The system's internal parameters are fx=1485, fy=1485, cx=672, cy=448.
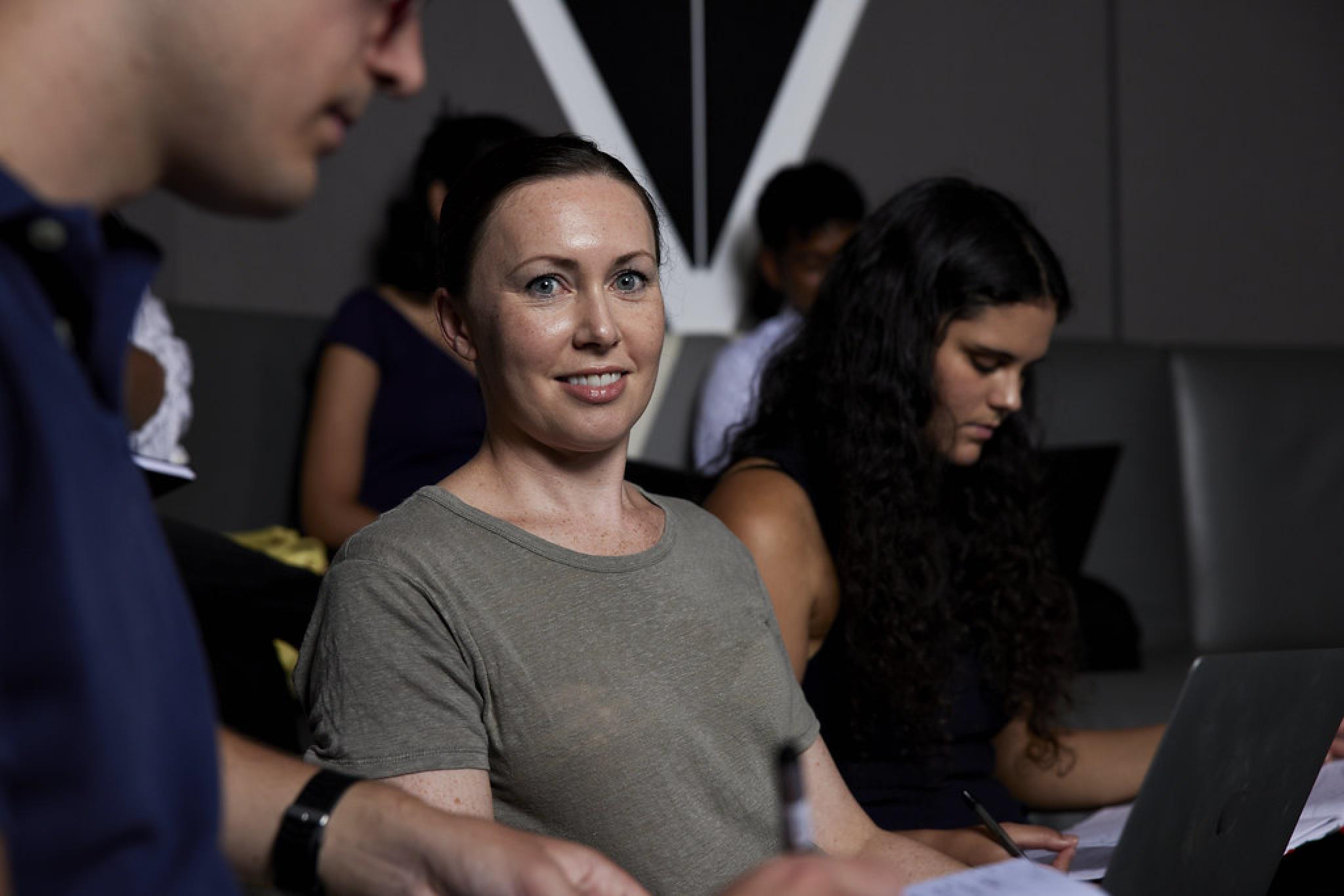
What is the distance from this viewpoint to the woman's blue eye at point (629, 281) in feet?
4.15

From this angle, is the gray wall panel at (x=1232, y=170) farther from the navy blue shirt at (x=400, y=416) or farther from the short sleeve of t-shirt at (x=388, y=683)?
the short sleeve of t-shirt at (x=388, y=683)

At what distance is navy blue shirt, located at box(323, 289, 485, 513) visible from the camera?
2.56m

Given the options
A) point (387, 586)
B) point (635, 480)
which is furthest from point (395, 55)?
point (635, 480)

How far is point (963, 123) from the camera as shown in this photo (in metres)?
3.61

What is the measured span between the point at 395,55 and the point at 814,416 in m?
1.16

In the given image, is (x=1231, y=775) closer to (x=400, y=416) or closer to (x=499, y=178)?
(x=499, y=178)

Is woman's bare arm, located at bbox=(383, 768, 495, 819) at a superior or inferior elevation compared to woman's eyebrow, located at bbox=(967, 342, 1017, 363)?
inferior

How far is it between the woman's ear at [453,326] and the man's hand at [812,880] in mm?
733

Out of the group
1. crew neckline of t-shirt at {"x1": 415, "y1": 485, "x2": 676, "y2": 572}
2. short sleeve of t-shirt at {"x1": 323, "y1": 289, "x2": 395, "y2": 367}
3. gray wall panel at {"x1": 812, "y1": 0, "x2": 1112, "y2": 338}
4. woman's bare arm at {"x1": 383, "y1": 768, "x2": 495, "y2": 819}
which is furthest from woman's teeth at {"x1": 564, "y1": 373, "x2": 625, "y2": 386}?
gray wall panel at {"x1": 812, "y1": 0, "x2": 1112, "y2": 338}

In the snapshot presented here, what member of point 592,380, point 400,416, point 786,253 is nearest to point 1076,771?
point 592,380

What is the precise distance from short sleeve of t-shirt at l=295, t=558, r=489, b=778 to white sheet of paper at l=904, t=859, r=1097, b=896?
37cm

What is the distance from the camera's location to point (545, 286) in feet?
4.07

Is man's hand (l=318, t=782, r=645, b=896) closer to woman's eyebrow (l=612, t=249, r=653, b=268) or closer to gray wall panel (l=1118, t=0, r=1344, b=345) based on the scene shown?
woman's eyebrow (l=612, t=249, r=653, b=268)

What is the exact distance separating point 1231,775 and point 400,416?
1695 millimetres
